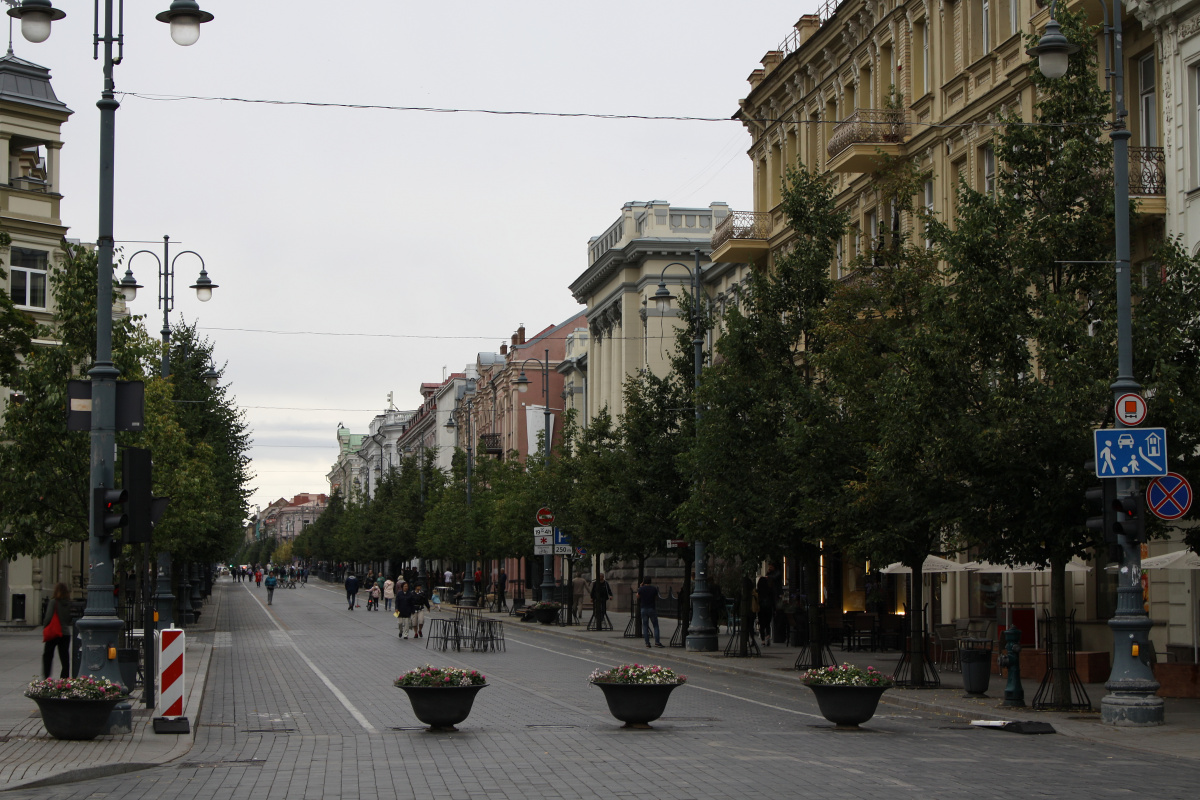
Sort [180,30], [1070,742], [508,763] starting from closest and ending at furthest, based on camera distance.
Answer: [508,763]
[180,30]
[1070,742]

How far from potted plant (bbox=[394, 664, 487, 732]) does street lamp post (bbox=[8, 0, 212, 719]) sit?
3.14m

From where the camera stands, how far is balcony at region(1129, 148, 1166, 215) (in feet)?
78.4

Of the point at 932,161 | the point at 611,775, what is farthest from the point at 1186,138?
the point at 611,775

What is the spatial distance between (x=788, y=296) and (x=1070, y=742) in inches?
542

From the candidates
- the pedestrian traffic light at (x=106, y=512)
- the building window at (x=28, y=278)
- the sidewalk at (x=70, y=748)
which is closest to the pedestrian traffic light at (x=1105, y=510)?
the sidewalk at (x=70, y=748)

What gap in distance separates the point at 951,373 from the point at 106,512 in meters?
11.0

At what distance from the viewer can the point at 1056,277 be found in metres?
20.2

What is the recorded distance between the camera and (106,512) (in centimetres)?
1560

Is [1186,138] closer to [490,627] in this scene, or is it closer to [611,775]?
[611,775]

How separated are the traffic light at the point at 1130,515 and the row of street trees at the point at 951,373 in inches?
56.3

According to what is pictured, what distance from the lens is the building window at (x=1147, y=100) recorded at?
2481 cm

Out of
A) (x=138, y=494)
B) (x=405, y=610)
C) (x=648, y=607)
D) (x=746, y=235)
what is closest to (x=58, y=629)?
(x=138, y=494)

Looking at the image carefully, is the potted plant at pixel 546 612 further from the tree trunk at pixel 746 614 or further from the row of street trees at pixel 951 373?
the tree trunk at pixel 746 614

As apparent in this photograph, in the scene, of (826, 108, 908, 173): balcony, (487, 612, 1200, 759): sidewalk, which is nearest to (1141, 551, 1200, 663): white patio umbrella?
(487, 612, 1200, 759): sidewalk
